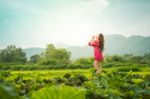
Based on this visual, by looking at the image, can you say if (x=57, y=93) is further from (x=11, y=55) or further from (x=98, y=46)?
(x=11, y=55)

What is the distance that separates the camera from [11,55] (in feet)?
336

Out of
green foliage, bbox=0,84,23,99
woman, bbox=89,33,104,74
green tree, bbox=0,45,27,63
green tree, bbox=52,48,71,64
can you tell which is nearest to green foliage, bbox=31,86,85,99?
green foliage, bbox=0,84,23,99

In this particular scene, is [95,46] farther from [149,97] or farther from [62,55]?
[62,55]

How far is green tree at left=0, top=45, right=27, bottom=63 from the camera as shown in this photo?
9328 cm

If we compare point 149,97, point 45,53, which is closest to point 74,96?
point 149,97

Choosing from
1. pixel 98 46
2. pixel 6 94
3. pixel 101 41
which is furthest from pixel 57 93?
pixel 98 46

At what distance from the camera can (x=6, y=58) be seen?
95625 millimetres

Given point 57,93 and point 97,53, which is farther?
point 97,53

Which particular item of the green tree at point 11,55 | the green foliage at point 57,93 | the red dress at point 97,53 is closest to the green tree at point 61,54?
the green tree at point 11,55

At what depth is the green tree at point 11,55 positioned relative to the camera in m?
93.3

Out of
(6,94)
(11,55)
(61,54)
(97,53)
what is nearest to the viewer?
(6,94)

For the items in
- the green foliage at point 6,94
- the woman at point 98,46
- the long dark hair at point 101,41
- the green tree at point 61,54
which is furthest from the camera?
the green tree at point 61,54

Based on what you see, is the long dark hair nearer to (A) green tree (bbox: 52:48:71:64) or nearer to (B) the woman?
(B) the woman

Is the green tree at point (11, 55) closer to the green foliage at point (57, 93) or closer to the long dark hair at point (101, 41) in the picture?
Result: the long dark hair at point (101, 41)
